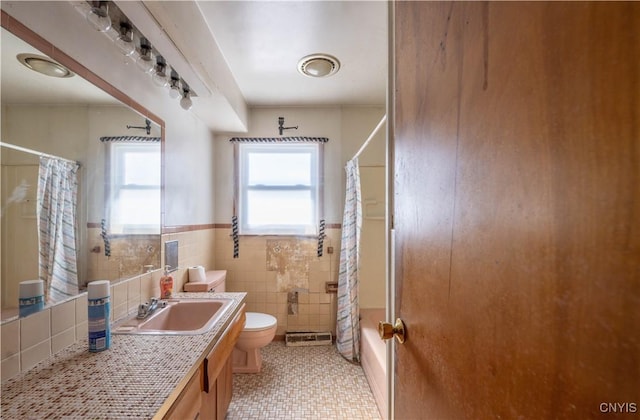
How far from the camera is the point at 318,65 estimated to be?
2.04m

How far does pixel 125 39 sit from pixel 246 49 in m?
0.85

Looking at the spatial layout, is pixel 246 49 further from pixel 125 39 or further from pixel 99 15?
pixel 99 15

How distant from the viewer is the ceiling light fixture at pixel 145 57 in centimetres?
129

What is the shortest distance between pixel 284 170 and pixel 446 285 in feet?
8.00

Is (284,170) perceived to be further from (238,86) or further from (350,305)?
(350,305)

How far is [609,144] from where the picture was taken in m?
0.25

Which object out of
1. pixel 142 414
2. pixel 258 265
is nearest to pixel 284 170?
pixel 258 265

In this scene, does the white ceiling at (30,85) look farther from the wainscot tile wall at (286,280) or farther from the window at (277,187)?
the wainscot tile wall at (286,280)

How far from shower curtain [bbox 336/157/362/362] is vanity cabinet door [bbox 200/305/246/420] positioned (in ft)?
3.44

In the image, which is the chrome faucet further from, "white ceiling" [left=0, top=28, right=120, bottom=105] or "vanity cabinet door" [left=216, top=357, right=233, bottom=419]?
"white ceiling" [left=0, top=28, right=120, bottom=105]

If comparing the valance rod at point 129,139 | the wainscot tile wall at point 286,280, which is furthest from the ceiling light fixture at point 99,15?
the wainscot tile wall at point 286,280

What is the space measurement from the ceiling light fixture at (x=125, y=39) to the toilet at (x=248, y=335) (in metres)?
1.51

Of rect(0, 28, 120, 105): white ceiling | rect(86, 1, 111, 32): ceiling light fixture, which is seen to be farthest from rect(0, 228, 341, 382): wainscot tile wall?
rect(86, 1, 111, 32): ceiling light fixture

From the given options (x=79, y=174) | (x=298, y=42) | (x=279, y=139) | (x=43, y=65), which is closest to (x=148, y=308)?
(x=79, y=174)
